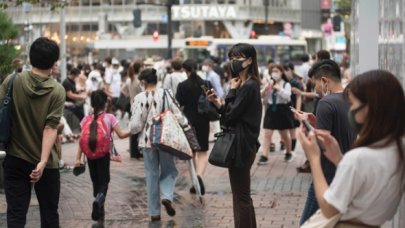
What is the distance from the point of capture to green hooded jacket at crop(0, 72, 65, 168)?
20.7ft

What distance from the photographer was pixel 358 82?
4.11 m

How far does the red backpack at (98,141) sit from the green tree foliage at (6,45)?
2.77m

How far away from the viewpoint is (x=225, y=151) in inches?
306

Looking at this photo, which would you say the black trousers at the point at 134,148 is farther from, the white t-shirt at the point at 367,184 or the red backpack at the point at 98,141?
the white t-shirt at the point at 367,184

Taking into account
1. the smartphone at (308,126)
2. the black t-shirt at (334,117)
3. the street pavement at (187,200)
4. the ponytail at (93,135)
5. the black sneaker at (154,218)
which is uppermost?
the smartphone at (308,126)

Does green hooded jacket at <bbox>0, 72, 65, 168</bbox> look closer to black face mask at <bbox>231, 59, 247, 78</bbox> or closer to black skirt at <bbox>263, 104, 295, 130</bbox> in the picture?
black face mask at <bbox>231, 59, 247, 78</bbox>

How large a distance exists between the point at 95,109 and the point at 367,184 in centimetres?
620

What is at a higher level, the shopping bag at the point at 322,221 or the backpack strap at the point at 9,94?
the backpack strap at the point at 9,94

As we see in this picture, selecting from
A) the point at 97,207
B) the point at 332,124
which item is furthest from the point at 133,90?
the point at 332,124

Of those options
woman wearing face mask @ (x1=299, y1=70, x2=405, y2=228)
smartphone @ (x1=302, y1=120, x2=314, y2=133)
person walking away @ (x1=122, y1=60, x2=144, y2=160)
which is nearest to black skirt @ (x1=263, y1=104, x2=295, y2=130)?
person walking away @ (x1=122, y1=60, x2=144, y2=160)

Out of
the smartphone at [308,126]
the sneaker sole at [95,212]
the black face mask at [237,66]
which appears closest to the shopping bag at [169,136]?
the sneaker sole at [95,212]

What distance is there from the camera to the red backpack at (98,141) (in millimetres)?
9672

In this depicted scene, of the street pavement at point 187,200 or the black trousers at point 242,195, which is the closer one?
the black trousers at point 242,195

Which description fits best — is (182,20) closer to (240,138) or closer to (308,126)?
(240,138)
